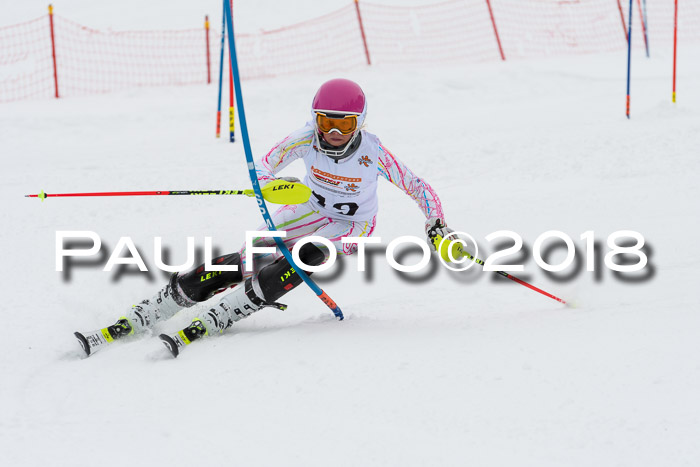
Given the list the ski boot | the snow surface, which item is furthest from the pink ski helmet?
the ski boot

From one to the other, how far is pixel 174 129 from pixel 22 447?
6.16 metres

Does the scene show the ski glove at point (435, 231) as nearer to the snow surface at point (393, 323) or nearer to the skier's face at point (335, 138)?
the snow surface at point (393, 323)

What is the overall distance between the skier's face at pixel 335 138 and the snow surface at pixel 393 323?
102 centimetres

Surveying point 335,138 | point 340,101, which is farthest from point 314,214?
point 340,101

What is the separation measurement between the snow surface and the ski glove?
1.56 feet

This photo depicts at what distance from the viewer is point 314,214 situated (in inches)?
162

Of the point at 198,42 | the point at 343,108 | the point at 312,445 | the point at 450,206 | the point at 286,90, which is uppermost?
the point at 198,42

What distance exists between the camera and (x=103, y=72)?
11367 mm

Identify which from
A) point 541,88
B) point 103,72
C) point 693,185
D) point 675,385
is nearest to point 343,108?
Answer: point 675,385

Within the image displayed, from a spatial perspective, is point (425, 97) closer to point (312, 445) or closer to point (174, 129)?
point (174, 129)

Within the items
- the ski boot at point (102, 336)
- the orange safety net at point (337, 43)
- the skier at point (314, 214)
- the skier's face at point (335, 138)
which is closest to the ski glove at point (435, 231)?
the skier at point (314, 214)

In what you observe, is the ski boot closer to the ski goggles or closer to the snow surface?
the snow surface

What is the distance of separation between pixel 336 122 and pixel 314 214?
65 centimetres

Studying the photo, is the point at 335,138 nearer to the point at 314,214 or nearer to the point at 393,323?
the point at 314,214
